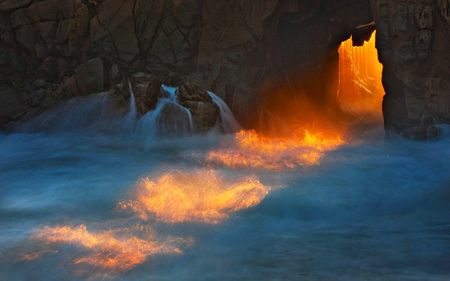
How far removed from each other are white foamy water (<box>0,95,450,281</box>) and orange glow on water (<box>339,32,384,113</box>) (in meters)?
10.2

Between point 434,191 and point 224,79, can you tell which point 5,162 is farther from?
point 434,191

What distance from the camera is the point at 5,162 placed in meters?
8.39

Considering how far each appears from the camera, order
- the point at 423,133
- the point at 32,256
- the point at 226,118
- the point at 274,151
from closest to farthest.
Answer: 1. the point at 32,256
2. the point at 274,151
3. the point at 423,133
4. the point at 226,118

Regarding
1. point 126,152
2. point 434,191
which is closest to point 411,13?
point 434,191

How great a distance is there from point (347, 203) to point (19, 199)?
4825 millimetres

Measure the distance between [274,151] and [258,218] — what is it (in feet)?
12.5

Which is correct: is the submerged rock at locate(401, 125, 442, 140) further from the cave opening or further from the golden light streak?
the golden light streak

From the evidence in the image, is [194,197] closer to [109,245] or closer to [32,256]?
[109,245]

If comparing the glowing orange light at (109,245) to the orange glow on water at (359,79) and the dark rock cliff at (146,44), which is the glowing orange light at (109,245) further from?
the orange glow on water at (359,79)

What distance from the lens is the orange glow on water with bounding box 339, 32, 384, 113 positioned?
19.2m

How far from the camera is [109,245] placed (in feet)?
14.7

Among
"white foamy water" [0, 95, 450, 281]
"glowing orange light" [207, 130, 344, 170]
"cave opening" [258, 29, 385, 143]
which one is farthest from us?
"cave opening" [258, 29, 385, 143]

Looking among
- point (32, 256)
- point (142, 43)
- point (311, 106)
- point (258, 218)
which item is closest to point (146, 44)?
point (142, 43)

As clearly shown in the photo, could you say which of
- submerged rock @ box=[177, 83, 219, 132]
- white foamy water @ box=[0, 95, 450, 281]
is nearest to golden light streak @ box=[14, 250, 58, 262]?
white foamy water @ box=[0, 95, 450, 281]
